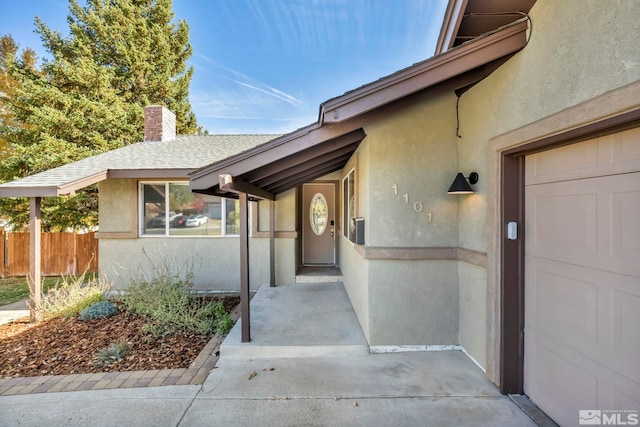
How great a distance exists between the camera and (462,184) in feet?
11.7

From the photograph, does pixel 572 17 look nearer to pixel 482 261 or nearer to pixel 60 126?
pixel 482 261

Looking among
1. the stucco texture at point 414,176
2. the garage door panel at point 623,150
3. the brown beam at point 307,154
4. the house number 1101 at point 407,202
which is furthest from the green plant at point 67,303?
the garage door panel at point 623,150

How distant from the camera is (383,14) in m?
11.7

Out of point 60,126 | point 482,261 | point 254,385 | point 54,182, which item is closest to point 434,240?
point 482,261

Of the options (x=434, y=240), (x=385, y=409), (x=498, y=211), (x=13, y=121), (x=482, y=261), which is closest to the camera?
(x=385, y=409)

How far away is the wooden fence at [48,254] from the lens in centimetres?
979

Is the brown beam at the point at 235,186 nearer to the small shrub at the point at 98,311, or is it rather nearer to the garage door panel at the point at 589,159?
the garage door panel at the point at 589,159

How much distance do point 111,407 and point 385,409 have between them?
2.67 m

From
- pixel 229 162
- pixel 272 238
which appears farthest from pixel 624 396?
pixel 272 238

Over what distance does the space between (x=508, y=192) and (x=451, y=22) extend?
6.91 feet

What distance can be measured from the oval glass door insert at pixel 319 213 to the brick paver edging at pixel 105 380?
18.0 feet

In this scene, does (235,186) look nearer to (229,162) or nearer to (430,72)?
(229,162)

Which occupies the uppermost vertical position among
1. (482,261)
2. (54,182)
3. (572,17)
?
(572,17)

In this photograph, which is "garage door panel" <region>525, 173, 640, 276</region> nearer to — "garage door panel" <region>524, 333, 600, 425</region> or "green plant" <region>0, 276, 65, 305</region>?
"garage door panel" <region>524, 333, 600, 425</region>
